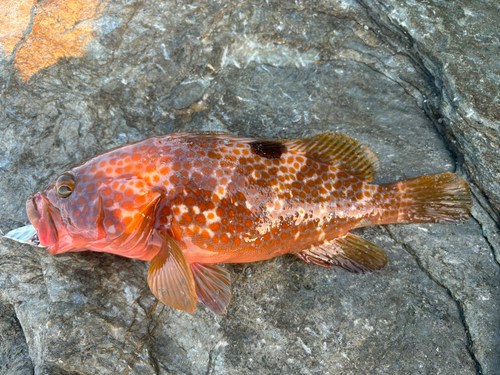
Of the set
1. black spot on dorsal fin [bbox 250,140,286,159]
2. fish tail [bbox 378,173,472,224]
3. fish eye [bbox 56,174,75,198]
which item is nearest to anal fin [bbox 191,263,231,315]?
black spot on dorsal fin [bbox 250,140,286,159]

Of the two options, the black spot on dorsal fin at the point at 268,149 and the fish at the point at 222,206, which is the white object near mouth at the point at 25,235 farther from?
the black spot on dorsal fin at the point at 268,149

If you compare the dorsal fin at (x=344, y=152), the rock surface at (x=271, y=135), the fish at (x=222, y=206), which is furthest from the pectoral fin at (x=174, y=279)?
the dorsal fin at (x=344, y=152)

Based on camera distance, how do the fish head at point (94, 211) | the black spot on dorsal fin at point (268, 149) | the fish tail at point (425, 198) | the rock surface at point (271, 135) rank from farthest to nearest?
the fish tail at point (425, 198) → the black spot on dorsal fin at point (268, 149) → the rock surface at point (271, 135) → the fish head at point (94, 211)

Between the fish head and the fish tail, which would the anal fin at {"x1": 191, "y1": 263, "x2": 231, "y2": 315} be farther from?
the fish tail

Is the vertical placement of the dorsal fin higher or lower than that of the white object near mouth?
higher

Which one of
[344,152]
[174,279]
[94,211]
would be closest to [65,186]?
[94,211]

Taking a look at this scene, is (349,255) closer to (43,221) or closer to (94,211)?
(94,211)

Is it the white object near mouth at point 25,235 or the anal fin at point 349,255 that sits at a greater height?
the anal fin at point 349,255
